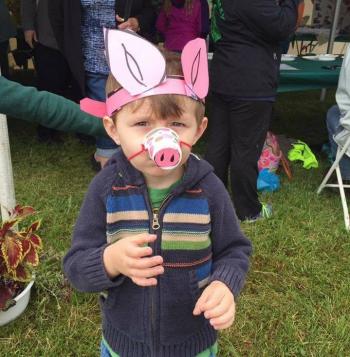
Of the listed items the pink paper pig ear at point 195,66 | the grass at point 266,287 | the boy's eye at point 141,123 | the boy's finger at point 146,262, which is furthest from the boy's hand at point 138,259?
the grass at point 266,287

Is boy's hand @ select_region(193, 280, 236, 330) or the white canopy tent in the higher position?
boy's hand @ select_region(193, 280, 236, 330)

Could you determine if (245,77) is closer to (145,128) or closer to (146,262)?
(145,128)

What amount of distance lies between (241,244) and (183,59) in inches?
18.9

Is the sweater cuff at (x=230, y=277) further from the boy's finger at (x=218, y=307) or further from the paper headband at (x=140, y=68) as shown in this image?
the paper headband at (x=140, y=68)

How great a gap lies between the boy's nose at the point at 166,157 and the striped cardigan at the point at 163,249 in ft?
0.56

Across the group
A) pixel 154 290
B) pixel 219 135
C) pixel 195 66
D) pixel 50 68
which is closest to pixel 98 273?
pixel 154 290

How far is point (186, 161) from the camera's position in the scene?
1.16 metres

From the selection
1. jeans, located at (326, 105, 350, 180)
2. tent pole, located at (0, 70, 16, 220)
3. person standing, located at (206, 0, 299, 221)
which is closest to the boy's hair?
tent pole, located at (0, 70, 16, 220)

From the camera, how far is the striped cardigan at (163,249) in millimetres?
1131

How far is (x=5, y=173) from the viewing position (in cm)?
223

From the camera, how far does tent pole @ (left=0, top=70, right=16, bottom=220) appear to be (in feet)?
7.09

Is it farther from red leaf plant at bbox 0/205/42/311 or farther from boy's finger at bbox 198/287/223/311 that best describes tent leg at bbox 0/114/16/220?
boy's finger at bbox 198/287/223/311

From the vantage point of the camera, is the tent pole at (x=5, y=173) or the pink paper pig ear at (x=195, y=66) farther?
the tent pole at (x=5, y=173)

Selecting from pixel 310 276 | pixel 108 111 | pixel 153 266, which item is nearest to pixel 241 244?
pixel 153 266
